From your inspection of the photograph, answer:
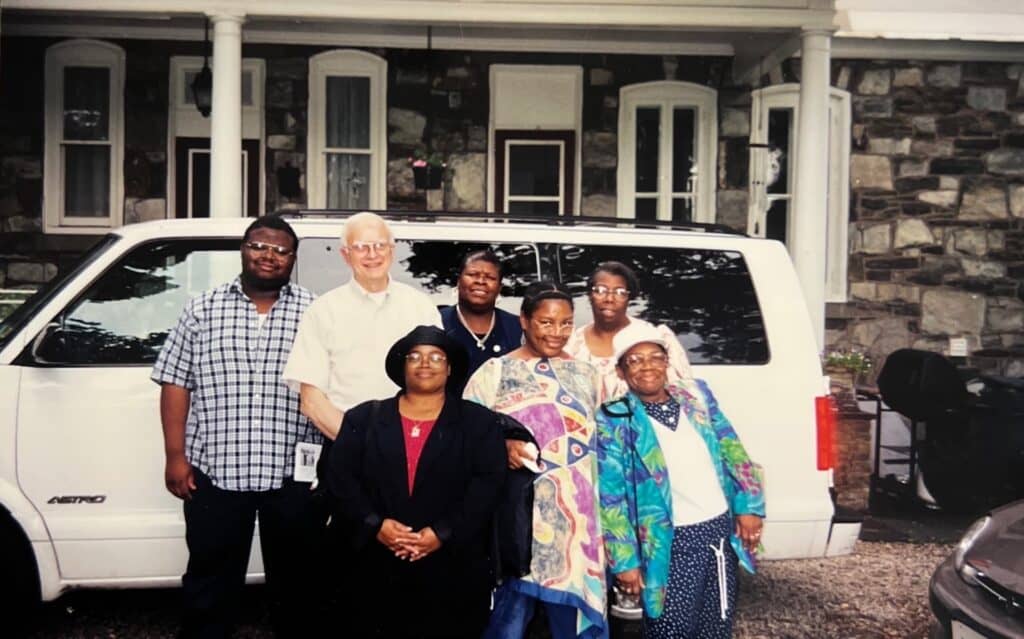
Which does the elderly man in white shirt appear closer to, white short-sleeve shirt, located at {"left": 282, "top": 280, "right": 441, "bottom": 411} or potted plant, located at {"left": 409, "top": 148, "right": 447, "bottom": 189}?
white short-sleeve shirt, located at {"left": 282, "top": 280, "right": 441, "bottom": 411}

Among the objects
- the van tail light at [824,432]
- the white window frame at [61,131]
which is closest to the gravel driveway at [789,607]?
the van tail light at [824,432]

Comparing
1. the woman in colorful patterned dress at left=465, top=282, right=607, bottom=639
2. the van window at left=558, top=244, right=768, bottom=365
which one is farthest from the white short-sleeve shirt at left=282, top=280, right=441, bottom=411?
the van window at left=558, top=244, right=768, bottom=365

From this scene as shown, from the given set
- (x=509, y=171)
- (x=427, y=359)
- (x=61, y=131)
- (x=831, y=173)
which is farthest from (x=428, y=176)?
(x=427, y=359)

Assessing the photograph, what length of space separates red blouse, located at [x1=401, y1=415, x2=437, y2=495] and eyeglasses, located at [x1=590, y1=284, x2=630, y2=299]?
3.37ft

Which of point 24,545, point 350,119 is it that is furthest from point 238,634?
point 350,119

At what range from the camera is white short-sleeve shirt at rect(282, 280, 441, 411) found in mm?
3561

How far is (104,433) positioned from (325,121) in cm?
587

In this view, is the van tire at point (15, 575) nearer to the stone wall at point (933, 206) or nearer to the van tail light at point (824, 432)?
the van tail light at point (824, 432)

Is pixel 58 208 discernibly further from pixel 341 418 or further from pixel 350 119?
pixel 341 418

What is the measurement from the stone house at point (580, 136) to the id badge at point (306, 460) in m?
6.06

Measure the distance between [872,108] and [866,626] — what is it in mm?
6195

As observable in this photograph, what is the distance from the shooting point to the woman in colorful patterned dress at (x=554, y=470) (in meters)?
3.43

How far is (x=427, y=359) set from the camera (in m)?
3.28

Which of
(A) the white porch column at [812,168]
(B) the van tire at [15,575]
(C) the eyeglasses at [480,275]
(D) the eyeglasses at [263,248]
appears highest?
(A) the white porch column at [812,168]
